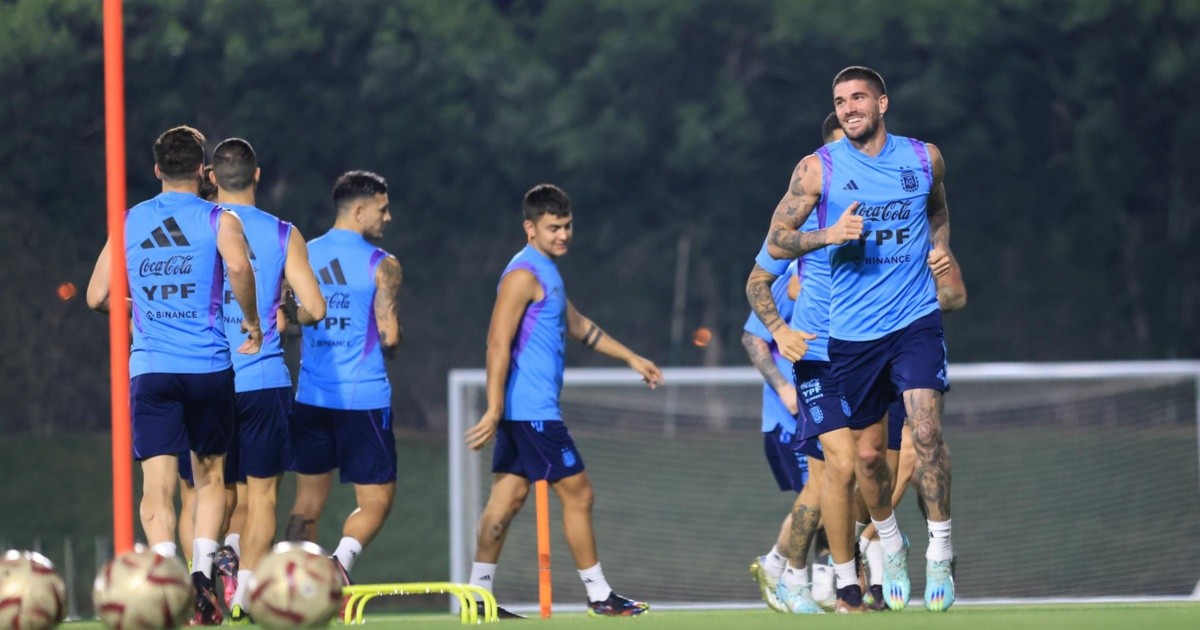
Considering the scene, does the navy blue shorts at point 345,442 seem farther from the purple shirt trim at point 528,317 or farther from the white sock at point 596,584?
the white sock at point 596,584

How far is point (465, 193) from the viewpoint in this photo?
802 inches

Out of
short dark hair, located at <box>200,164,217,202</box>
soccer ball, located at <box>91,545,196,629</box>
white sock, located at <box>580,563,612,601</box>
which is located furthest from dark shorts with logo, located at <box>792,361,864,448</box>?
short dark hair, located at <box>200,164,217,202</box>

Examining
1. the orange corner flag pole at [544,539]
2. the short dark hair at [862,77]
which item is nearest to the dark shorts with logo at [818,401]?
the short dark hair at [862,77]

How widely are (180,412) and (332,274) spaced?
4.82ft

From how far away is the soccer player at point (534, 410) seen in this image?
24.7 ft

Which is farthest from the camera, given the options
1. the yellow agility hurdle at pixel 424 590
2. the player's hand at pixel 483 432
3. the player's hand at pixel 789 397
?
the player's hand at pixel 789 397

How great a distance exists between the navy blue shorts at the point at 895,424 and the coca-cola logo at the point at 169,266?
282 centimetres

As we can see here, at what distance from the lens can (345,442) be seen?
749cm

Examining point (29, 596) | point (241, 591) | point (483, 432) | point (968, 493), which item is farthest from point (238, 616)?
point (968, 493)

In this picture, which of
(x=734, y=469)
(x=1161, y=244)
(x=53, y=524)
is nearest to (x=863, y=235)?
(x=734, y=469)

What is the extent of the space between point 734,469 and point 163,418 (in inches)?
385

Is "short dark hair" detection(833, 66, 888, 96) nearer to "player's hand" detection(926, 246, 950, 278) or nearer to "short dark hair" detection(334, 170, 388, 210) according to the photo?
"player's hand" detection(926, 246, 950, 278)

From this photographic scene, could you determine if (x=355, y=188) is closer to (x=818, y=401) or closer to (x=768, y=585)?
(x=818, y=401)

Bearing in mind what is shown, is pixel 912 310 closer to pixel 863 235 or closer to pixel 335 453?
pixel 863 235
